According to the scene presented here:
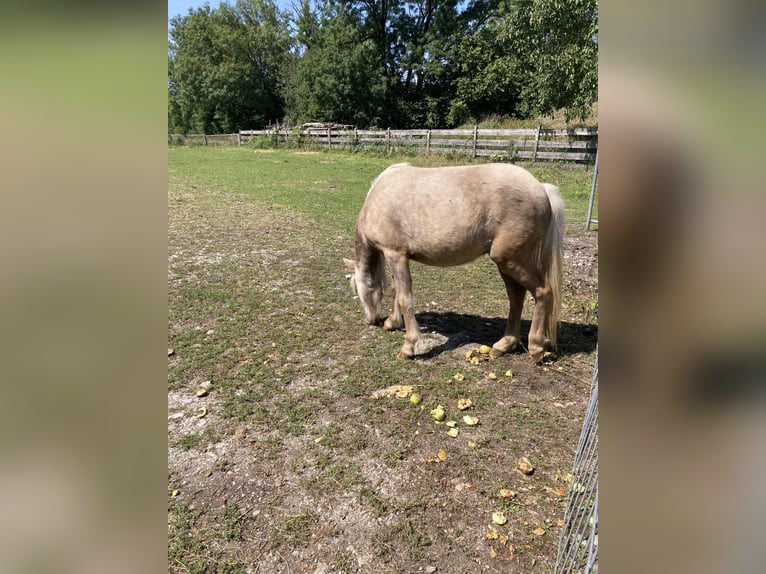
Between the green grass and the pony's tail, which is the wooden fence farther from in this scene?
the pony's tail

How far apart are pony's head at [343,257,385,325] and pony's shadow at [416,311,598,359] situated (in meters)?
0.72

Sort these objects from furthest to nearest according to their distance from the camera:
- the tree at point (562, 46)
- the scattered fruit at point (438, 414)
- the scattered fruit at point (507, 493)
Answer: the tree at point (562, 46)
the scattered fruit at point (438, 414)
the scattered fruit at point (507, 493)

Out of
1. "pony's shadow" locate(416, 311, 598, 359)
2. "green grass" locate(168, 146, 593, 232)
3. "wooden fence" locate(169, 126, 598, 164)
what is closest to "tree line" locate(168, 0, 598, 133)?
"wooden fence" locate(169, 126, 598, 164)

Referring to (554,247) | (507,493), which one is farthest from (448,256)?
(507,493)

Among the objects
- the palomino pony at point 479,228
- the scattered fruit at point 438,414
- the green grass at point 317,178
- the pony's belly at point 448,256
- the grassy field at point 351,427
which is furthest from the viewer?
the green grass at point 317,178

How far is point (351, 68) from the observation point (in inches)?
1471

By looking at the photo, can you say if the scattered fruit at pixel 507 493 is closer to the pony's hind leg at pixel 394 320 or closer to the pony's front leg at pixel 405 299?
the pony's front leg at pixel 405 299

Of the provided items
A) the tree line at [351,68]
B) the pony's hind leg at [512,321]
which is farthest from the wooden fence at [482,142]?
the pony's hind leg at [512,321]

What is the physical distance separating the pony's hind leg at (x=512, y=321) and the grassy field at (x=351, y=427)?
0.50 ft

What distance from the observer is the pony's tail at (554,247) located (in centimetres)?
463
